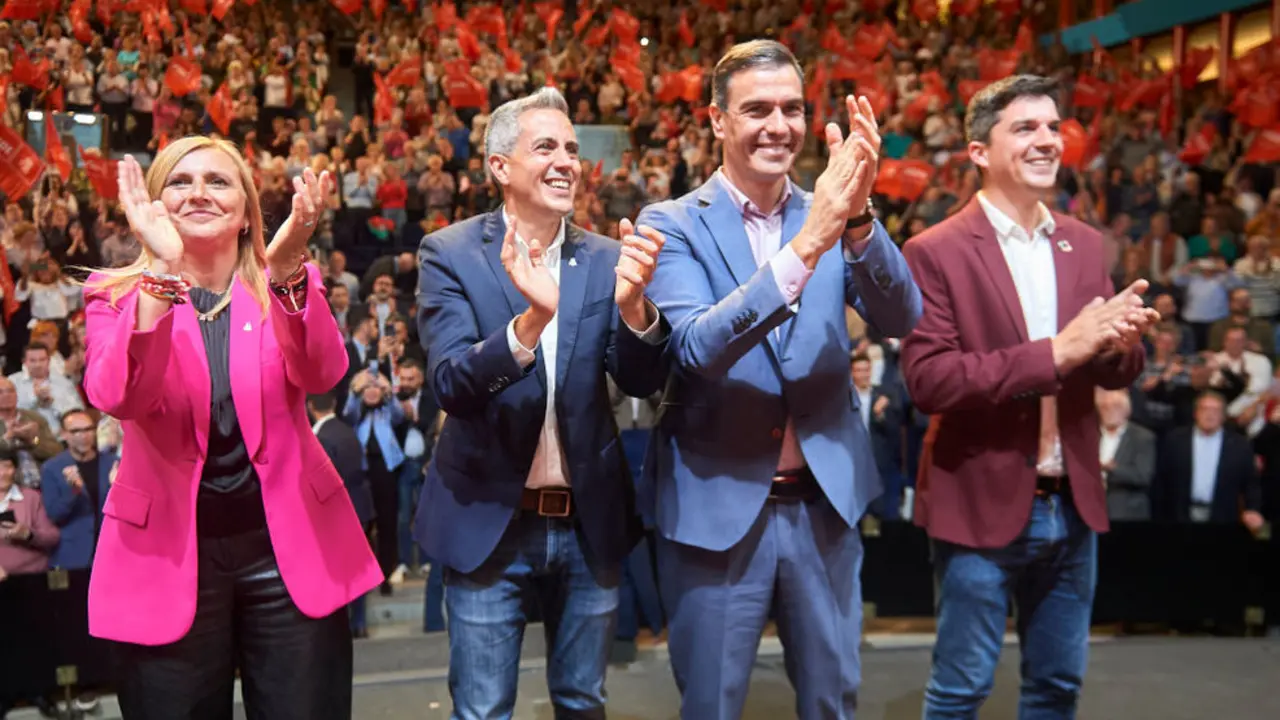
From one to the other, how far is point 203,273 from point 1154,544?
160 inches

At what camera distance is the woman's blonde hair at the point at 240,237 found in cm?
196

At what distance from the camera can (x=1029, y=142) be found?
2.57 m

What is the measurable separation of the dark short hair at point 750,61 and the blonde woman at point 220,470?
0.77 metres

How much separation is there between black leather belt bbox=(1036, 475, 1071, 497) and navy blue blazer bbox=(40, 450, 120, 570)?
3.54 m

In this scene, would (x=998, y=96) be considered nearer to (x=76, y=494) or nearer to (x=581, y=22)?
(x=76, y=494)

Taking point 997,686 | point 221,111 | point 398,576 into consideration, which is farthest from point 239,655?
point 221,111

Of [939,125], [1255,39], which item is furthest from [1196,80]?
[939,125]

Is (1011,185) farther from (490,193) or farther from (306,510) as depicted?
(490,193)

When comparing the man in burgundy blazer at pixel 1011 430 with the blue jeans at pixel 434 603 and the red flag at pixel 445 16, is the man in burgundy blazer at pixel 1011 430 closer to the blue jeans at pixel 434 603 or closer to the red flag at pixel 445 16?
the blue jeans at pixel 434 603

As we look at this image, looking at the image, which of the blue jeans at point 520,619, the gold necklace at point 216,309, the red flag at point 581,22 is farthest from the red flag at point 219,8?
the blue jeans at point 520,619

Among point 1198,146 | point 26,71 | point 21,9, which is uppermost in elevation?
point 21,9

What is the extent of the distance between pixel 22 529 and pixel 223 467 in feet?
9.25

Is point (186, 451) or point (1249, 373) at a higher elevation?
point (186, 451)

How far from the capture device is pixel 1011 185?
263cm
